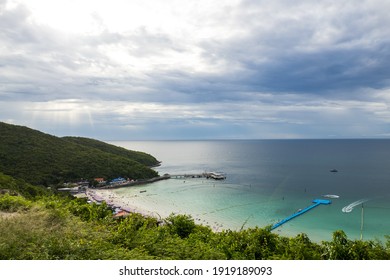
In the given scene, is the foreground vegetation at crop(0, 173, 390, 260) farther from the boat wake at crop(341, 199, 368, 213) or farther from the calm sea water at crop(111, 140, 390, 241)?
the boat wake at crop(341, 199, 368, 213)

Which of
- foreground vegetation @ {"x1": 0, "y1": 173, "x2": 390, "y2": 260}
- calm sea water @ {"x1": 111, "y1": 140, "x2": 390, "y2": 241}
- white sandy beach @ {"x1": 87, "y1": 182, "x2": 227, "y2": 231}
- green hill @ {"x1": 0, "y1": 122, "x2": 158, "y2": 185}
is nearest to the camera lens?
foreground vegetation @ {"x1": 0, "y1": 173, "x2": 390, "y2": 260}

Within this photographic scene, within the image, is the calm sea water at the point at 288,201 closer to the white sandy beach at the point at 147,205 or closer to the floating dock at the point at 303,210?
the white sandy beach at the point at 147,205

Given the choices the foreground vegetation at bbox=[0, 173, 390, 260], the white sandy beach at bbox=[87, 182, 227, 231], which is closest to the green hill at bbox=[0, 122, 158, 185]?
the white sandy beach at bbox=[87, 182, 227, 231]

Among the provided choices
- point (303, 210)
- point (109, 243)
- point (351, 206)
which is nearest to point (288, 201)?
point (303, 210)

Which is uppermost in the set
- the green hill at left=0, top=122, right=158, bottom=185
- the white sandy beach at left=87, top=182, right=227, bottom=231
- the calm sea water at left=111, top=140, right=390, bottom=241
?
the green hill at left=0, top=122, right=158, bottom=185

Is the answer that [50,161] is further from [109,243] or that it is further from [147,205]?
[109,243]

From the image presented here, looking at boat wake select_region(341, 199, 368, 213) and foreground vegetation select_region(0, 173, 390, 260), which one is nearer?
foreground vegetation select_region(0, 173, 390, 260)
